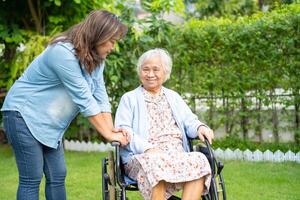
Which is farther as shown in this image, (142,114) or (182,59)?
(182,59)

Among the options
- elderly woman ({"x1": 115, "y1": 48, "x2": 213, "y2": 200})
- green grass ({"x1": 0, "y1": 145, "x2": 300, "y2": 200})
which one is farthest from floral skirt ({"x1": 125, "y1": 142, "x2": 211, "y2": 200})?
green grass ({"x1": 0, "y1": 145, "x2": 300, "y2": 200})

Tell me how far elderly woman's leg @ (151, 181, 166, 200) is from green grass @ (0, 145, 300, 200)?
1.14 meters

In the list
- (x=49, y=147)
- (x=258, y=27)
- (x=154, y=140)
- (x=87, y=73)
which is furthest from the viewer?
(x=258, y=27)

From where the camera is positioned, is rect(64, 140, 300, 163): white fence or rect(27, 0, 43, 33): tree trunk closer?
rect(64, 140, 300, 163): white fence

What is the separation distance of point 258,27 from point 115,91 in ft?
6.13

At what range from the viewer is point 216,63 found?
18.5ft

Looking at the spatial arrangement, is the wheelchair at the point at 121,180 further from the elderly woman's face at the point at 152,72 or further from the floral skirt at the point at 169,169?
the elderly woman's face at the point at 152,72

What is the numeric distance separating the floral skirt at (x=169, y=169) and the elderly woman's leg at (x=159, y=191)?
0.02m

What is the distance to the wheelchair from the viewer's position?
286 centimetres

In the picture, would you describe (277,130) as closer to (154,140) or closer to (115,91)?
(115,91)

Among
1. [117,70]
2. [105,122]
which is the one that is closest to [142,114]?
[105,122]

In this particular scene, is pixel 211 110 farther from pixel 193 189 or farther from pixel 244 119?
pixel 193 189

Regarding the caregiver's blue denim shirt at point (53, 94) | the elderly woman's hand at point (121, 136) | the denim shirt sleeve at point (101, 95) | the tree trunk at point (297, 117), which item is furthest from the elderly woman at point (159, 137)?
the tree trunk at point (297, 117)

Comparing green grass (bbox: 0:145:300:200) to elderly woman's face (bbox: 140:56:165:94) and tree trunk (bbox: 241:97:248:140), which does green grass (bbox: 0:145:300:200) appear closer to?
tree trunk (bbox: 241:97:248:140)
